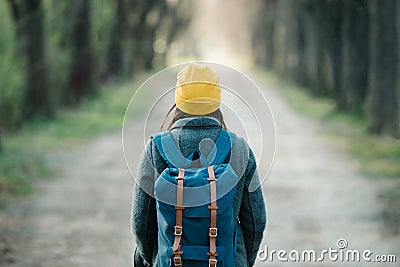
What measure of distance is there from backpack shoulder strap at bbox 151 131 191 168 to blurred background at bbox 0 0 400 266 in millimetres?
708

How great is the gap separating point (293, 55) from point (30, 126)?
1584cm

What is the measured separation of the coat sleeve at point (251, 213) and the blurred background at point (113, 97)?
0.82 m

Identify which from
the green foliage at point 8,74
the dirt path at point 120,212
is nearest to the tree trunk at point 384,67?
the dirt path at point 120,212

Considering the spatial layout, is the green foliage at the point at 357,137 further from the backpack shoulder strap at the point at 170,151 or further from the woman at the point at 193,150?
the backpack shoulder strap at the point at 170,151

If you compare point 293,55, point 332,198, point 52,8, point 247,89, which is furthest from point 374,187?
point 293,55

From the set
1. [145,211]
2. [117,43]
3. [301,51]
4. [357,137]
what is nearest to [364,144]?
[357,137]

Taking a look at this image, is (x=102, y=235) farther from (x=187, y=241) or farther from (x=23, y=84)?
(x=23, y=84)

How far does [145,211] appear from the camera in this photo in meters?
3.21

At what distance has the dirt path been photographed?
290 inches

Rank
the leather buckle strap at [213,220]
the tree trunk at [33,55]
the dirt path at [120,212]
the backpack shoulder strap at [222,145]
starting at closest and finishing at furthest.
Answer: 1. the leather buckle strap at [213,220]
2. the backpack shoulder strap at [222,145]
3. the dirt path at [120,212]
4. the tree trunk at [33,55]

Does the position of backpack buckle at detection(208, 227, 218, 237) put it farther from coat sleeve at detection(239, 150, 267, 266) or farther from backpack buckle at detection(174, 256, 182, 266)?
coat sleeve at detection(239, 150, 267, 266)

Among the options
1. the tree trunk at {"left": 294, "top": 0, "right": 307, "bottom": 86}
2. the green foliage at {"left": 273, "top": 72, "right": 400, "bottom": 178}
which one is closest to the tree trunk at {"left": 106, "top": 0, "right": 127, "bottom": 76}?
the tree trunk at {"left": 294, "top": 0, "right": 307, "bottom": 86}

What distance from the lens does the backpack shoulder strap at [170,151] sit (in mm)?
3062

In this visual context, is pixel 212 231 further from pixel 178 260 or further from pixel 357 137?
pixel 357 137
